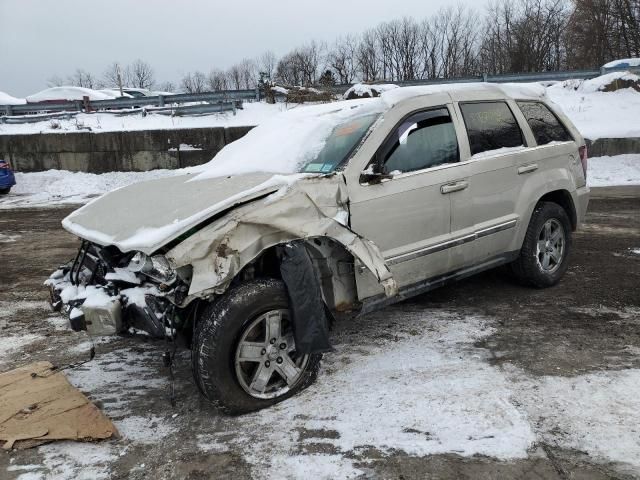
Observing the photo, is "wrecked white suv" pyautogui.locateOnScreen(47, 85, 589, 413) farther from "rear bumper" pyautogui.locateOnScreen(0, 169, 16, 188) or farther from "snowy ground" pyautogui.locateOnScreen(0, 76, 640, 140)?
"snowy ground" pyautogui.locateOnScreen(0, 76, 640, 140)

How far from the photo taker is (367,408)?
3.05 meters

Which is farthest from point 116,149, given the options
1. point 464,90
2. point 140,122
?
point 464,90

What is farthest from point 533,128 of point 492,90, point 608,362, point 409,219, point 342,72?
point 342,72

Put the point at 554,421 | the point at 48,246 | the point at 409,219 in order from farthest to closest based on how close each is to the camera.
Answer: the point at 48,246, the point at 409,219, the point at 554,421

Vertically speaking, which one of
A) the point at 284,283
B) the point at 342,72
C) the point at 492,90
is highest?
the point at 342,72

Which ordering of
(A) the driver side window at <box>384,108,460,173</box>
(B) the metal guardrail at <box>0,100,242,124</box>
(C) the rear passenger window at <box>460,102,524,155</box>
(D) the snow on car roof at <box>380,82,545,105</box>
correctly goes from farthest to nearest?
(B) the metal guardrail at <box>0,100,242,124</box>
(C) the rear passenger window at <box>460,102,524,155</box>
(D) the snow on car roof at <box>380,82,545,105</box>
(A) the driver side window at <box>384,108,460,173</box>

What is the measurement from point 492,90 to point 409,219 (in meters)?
1.70

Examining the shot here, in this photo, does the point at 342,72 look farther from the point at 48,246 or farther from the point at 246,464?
the point at 246,464

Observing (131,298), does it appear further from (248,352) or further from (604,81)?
(604,81)

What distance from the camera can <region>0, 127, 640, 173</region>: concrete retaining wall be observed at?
1569 cm

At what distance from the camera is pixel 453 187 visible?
3.91 m

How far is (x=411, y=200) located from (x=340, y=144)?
2.10 ft

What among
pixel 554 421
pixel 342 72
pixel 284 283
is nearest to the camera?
pixel 554 421

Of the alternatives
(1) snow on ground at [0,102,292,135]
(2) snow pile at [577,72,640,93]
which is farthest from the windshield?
(2) snow pile at [577,72,640,93]
